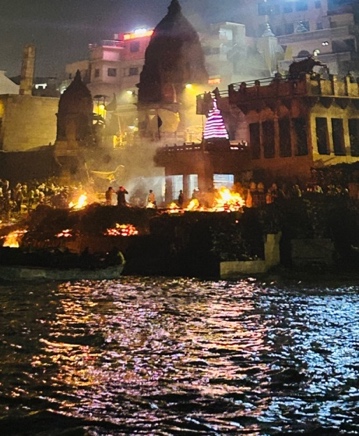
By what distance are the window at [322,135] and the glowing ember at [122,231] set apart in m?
15.7

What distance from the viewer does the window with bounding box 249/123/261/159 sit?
36750 mm

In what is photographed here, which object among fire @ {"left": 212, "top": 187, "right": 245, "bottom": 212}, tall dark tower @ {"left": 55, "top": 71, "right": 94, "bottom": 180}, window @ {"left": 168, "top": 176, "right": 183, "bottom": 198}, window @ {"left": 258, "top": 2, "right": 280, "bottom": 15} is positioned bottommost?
fire @ {"left": 212, "top": 187, "right": 245, "bottom": 212}

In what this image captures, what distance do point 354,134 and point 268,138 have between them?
6.77 m

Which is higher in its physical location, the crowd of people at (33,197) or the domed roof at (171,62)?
the domed roof at (171,62)

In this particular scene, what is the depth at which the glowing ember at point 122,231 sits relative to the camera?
2831cm

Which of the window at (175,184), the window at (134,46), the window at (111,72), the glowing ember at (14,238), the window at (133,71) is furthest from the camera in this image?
the window at (134,46)

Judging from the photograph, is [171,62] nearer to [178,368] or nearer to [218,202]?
[218,202]

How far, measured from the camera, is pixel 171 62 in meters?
56.6

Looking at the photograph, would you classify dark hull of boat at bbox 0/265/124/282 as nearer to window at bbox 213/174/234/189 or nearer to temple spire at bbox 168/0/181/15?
window at bbox 213/174/234/189

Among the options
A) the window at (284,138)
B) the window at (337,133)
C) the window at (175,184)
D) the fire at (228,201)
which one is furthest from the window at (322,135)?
the window at (175,184)

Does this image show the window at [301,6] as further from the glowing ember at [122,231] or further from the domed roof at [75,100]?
the glowing ember at [122,231]

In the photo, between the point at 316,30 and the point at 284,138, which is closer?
the point at 284,138

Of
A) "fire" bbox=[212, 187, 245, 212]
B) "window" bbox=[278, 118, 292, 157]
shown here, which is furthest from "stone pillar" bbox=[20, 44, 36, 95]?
"window" bbox=[278, 118, 292, 157]

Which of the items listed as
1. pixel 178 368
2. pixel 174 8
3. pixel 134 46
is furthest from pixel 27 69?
pixel 178 368
